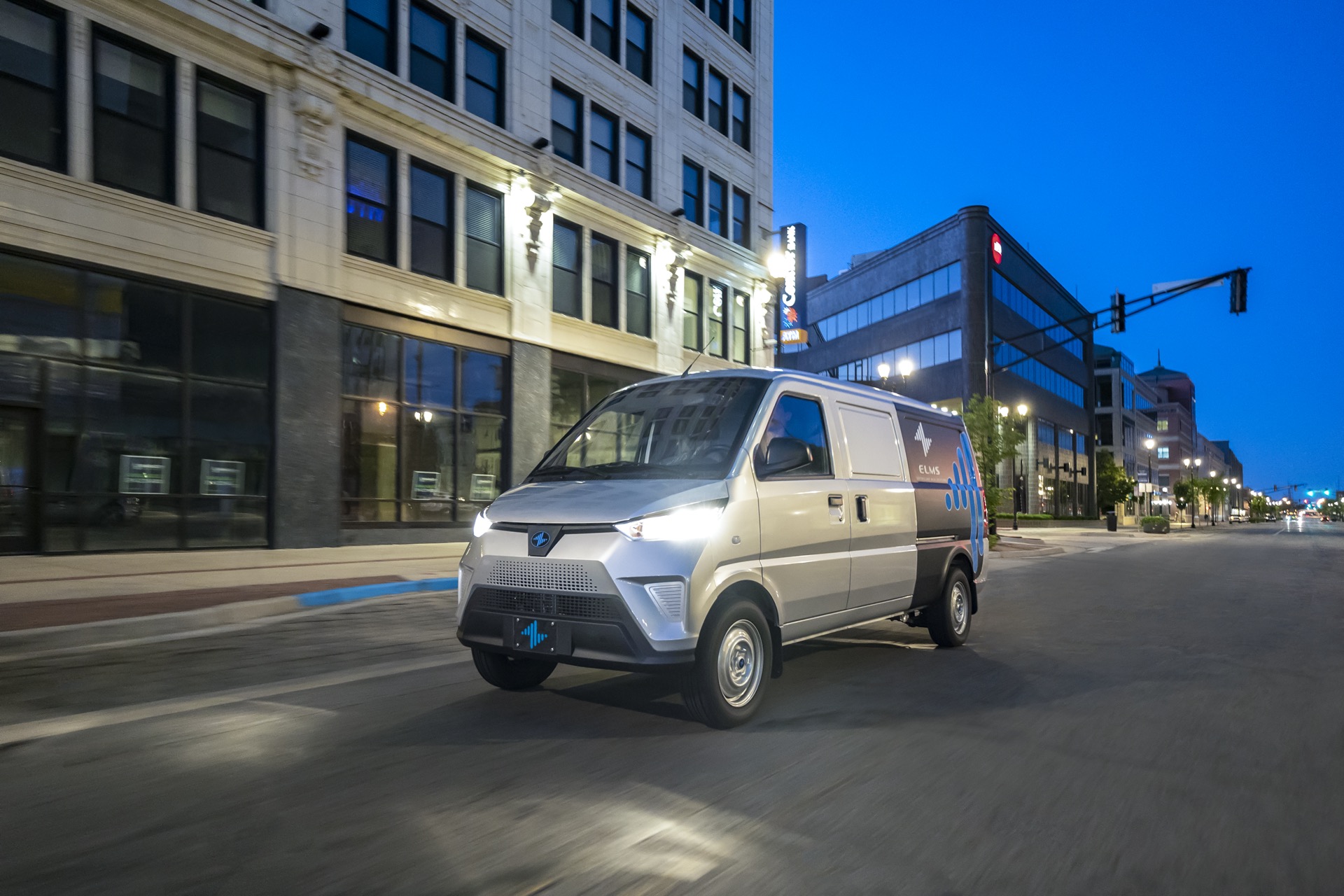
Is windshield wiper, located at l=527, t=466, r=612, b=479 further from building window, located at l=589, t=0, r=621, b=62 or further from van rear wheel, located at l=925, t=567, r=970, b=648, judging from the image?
building window, located at l=589, t=0, r=621, b=62

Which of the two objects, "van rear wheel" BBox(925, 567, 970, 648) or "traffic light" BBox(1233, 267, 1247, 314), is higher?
"traffic light" BBox(1233, 267, 1247, 314)

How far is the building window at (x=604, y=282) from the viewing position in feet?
78.7

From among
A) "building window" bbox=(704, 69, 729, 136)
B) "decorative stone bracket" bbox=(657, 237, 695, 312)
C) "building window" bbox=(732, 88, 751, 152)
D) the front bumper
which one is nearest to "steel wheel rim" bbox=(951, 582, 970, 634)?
the front bumper

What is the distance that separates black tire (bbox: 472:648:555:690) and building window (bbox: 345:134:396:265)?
14.1m

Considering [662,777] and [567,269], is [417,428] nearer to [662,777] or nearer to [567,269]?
[567,269]

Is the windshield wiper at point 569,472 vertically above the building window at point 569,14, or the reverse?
the building window at point 569,14

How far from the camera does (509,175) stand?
21188 mm

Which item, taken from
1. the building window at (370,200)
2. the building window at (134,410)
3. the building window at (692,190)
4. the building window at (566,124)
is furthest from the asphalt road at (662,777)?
the building window at (692,190)

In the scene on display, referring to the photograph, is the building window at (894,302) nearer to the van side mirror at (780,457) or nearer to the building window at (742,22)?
the building window at (742,22)

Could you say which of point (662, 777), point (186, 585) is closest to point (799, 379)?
point (662, 777)

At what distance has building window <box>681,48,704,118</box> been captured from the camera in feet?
90.1

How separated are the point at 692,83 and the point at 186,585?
21.9 metres

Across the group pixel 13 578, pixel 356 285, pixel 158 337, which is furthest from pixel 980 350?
pixel 13 578

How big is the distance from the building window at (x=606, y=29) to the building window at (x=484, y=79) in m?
3.88
